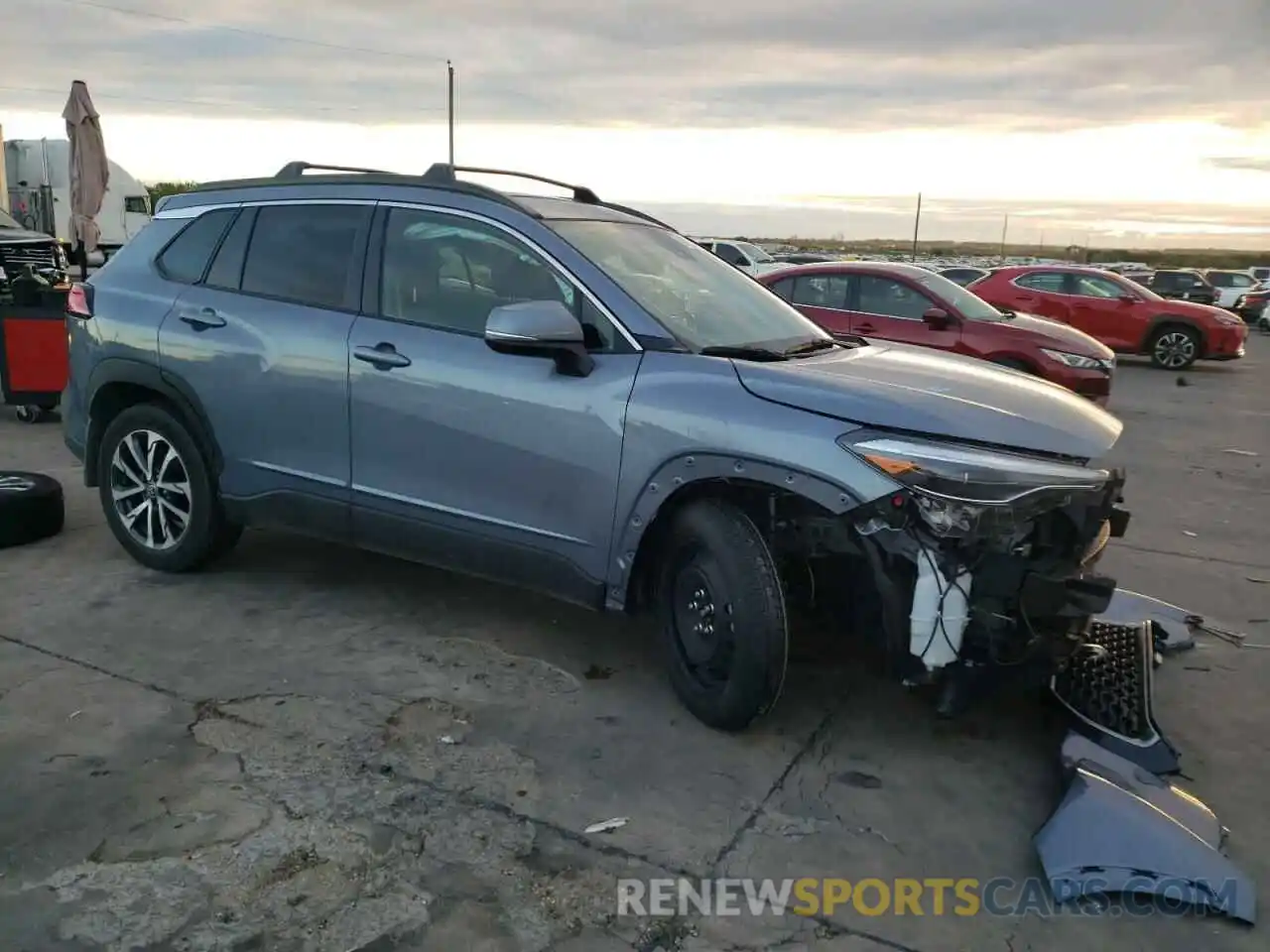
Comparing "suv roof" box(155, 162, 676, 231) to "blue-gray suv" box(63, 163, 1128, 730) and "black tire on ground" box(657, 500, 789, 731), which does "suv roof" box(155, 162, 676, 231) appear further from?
"black tire on ground" box(657, 500, 789, 731)

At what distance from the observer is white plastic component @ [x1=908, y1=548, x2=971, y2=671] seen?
3.32 m

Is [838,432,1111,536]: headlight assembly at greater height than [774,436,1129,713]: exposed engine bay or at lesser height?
greater

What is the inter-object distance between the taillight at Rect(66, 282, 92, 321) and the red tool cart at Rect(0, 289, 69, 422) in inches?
146

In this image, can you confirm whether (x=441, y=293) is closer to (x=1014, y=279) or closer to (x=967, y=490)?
(x=967, y=490)

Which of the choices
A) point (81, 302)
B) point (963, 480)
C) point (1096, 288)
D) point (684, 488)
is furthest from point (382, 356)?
point (1096, 288)

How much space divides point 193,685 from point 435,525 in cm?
109

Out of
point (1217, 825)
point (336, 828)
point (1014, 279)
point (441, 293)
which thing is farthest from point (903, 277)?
point (336, 828)

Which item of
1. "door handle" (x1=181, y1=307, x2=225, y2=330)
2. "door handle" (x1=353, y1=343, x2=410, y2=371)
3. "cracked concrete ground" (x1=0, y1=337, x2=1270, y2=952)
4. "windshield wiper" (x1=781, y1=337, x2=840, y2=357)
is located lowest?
"cracked concrete ground" (x1=0, y1=337, x2=1270, y2=952)

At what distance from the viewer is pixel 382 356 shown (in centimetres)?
434

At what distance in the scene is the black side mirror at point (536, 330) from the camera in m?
3.70

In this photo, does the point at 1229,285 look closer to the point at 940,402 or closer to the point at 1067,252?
the point at 940,402

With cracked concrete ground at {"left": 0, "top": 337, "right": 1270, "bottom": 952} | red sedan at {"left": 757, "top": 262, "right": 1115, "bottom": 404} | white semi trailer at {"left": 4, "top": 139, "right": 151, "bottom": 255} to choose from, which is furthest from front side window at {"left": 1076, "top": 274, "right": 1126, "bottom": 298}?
white semi trailer at {"left": 4, "top": 139, "right": 151, "bottom": 255}

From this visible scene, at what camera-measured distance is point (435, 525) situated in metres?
4.30

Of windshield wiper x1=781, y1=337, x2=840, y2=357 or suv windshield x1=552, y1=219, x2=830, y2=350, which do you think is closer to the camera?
suv windshield x1=552, y1=219, x2=830, y2=350
